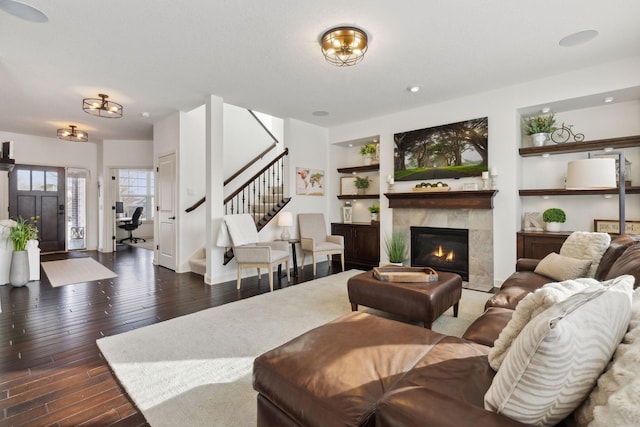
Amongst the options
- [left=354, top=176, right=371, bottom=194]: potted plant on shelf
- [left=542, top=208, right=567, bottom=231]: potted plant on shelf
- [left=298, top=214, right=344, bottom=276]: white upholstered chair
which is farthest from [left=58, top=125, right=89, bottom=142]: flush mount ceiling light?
[left=542, top=208, right=567, bottom=231]: potted plant on shelf

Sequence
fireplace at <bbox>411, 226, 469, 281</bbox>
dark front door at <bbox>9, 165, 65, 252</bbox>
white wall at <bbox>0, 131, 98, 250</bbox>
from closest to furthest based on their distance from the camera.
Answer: fireplace at <bbox>411, 226, 469, 281</bbox> < white wall at <bbox>0, 131, 98, 250</bbox> < dark front door at <bbox>9, 165, 65, 252</bbox>

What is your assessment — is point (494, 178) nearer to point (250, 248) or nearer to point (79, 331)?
point (250, 248)

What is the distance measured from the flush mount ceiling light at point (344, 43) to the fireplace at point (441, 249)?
3.10 metres

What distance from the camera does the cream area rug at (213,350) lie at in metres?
1.69

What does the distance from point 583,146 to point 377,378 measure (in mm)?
4344

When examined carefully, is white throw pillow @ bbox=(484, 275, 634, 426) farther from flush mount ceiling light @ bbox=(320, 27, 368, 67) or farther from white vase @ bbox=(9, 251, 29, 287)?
white vase @ bbox=(9, 251, 29, 287)

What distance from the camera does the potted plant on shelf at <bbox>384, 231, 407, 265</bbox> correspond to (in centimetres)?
510

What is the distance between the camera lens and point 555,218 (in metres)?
4.02

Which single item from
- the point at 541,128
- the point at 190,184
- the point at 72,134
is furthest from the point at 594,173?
the point at 72,134

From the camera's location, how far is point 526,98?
402cm

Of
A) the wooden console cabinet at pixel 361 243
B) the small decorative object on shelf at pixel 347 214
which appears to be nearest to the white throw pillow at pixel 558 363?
the wooden console cabinet at pixel 361 243

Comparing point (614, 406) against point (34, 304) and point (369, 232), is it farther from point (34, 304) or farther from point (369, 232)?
Answer: point (369, 232)

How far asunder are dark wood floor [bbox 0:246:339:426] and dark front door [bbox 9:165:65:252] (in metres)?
3.33

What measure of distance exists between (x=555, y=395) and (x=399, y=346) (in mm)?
710
